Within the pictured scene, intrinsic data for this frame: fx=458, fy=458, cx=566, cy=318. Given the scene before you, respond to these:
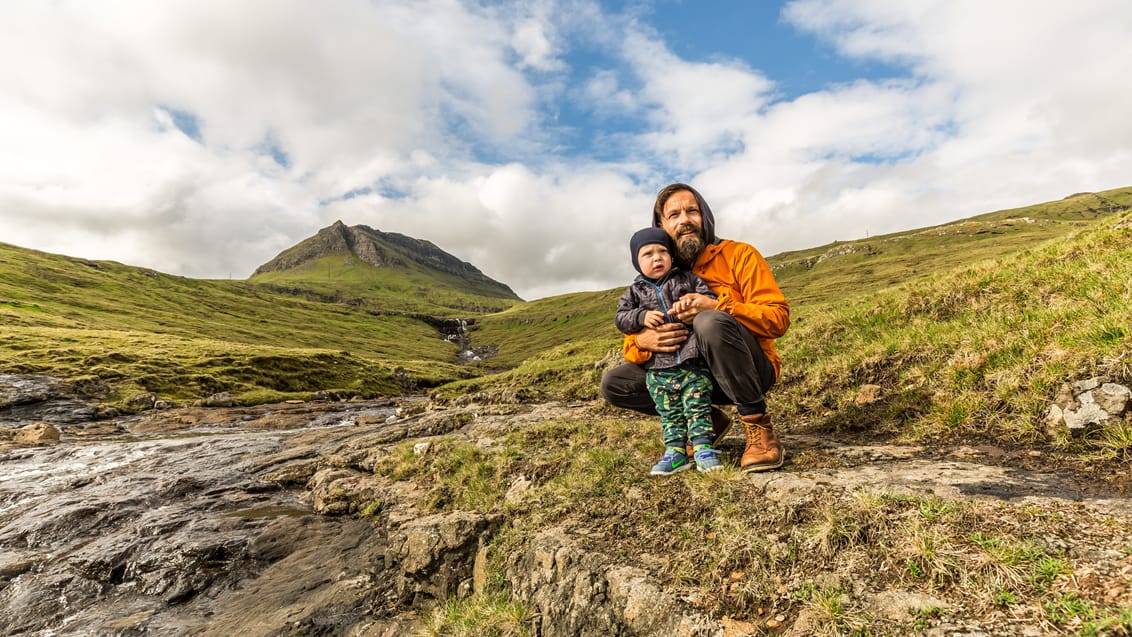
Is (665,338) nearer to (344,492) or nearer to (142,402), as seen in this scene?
(344,492)

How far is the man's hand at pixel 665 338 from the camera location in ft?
19.7

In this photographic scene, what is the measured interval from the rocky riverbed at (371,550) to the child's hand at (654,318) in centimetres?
216

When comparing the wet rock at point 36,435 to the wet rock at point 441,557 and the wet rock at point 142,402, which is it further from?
the wet rock at point 441,557

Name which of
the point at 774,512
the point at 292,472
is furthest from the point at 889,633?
the point at 292,472

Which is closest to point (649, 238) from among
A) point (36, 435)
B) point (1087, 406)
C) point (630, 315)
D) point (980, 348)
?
point (630, 315)

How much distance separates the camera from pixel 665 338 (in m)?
6.07

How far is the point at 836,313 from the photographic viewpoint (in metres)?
14.1

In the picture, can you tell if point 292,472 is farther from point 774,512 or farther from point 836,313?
point 836,313

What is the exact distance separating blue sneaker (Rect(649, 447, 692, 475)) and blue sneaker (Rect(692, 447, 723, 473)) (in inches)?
10.4

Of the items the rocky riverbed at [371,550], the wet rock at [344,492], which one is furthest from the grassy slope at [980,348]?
the wet rock at [344,492]

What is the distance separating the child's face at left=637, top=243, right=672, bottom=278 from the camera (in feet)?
20.9

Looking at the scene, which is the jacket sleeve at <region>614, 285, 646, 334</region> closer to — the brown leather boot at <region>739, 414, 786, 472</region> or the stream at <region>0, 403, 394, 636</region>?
the brown leather boot at <region>739, 414, 786, 472</region>

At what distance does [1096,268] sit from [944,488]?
744 centimetres

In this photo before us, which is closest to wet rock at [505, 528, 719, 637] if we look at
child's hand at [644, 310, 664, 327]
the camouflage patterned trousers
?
the camouflage patterned trousers
